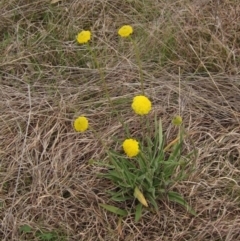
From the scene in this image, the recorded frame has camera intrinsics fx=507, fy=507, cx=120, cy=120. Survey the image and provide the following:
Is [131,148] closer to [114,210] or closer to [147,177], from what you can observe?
→ [147,177]

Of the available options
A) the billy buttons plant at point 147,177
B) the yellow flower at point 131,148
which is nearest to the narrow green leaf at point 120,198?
the billy buttons plant at point 147,177

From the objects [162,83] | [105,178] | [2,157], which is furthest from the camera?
[162,83]

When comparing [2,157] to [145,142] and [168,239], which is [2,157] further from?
[168,239]

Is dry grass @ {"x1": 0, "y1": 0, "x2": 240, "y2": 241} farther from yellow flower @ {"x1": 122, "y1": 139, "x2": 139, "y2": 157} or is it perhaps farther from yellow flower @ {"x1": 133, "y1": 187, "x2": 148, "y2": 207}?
yellow flower @ {"x1": 122, "y1": 139, "x2": 139, "y2": 157}

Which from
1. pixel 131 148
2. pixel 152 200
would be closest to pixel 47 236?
pixel 152 200

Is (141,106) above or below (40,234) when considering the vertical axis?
above

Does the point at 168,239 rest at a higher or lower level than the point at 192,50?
lower

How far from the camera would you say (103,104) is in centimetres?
201

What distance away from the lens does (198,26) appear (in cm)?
226

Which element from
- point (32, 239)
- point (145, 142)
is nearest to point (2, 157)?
point (32, 239)

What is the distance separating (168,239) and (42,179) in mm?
493

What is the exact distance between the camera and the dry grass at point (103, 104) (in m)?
1.68

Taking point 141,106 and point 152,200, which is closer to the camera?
point 141,106

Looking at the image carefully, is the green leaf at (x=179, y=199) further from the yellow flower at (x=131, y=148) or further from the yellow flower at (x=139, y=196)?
the yellow flower at (x=131, y=148)
